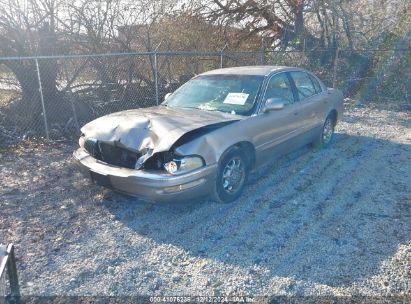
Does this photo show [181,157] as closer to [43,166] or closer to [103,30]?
[43,166]

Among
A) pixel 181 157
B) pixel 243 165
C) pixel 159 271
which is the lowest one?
pixel 159 271

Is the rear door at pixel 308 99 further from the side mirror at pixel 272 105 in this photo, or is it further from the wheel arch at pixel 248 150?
the wheel arch at pixel 248 150

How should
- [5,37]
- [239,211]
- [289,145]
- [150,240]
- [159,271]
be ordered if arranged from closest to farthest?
[159,271] → [150,240] → [239,211] → [289,145] → [5,37]

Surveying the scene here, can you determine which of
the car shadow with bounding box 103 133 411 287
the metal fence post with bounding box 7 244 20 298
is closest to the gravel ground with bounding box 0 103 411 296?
the car shadow with bounding box 103 133 411 287

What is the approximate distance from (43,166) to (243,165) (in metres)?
3.33

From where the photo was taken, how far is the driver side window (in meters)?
4.54

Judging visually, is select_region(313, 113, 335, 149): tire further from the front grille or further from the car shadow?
the front grille

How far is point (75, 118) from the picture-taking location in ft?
23.4

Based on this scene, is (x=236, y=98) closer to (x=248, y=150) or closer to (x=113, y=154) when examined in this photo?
(x=248, y=150)

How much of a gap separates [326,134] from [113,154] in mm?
4179

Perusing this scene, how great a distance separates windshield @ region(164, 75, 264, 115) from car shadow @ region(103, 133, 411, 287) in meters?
1.13

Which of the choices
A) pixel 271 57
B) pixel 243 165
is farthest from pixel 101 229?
pixel 271 57

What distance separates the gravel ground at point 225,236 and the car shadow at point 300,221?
1 centimetres

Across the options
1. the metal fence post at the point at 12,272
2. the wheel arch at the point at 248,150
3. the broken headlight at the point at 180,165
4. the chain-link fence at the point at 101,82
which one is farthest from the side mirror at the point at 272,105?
the chain-link fence at the point at 101,82
